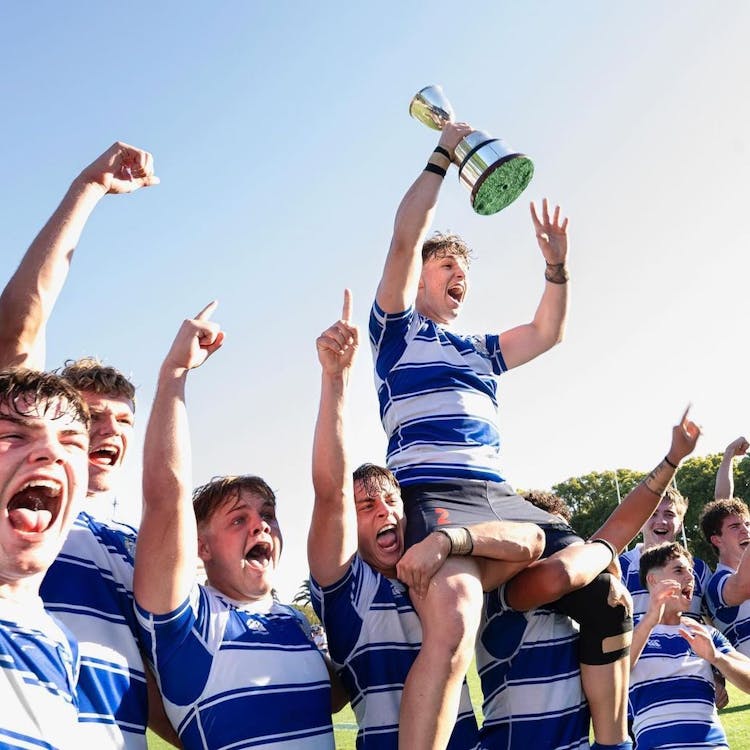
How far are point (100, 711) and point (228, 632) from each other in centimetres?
56

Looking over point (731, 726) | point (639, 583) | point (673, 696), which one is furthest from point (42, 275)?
point (731, 726)

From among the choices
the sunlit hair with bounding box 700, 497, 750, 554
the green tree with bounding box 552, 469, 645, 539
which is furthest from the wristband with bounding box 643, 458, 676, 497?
the green tree with bounding box 552, 469, 645, 539

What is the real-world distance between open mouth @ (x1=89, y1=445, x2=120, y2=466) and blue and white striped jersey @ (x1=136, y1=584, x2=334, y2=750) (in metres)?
0.66

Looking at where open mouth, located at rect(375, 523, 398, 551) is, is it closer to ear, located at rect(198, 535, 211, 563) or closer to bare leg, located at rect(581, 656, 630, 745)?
ear, located at rect(198, 535, 211, 563)

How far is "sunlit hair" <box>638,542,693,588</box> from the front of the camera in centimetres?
657

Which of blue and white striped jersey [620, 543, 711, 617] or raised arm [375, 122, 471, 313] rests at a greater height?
raised arm [375, 122, 471, 313]

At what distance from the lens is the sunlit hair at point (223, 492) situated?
143 inches

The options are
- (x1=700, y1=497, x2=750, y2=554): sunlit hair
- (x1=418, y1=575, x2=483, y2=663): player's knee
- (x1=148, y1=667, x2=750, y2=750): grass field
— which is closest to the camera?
(x1=418, y1=575, x2=483, y2=663): player's knee

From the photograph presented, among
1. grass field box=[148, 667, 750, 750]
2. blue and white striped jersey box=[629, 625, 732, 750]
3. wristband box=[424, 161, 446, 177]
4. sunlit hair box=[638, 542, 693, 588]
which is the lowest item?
grass field box=[148, 667, 750, 750]

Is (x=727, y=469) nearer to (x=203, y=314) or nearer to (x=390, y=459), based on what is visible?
(x=390, y=459)

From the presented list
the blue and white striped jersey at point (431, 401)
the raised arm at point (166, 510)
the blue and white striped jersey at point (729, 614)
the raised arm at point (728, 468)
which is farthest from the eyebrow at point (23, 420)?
the raised arm at point (728, 468)

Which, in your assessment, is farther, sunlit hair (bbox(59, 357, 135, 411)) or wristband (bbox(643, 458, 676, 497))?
wristband (bbox(643, 458, 676, 497))

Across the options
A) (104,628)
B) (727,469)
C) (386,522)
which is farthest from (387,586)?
(727,469)

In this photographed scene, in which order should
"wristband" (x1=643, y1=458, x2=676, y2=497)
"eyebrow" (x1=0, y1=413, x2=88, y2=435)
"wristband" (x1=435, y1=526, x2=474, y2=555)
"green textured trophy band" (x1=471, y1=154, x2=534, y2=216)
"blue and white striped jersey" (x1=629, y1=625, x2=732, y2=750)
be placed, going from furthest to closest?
"blue and white striped jersey" (x1=629, y1=625, x2=732, y2=750)
"wristband" (x1=643, y1=458, x2=676, y2=497)
"green textured trophy band" (x1=471, y1=154, x2=534, y2=216)
"wristband" (x1=435, y1=526, x2=474, y2=555)
"eyebrow" (x1=0, y1=413, x2=88, y2=435)
